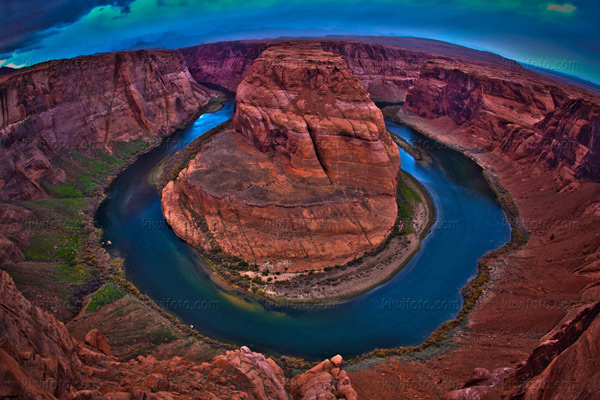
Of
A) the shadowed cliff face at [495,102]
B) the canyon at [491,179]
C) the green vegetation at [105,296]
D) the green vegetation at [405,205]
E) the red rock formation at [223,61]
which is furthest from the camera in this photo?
the red rock formation at [223,61]

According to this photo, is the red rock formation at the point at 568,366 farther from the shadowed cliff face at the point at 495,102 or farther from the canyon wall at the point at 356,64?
the canyon wall at the point at 356,64

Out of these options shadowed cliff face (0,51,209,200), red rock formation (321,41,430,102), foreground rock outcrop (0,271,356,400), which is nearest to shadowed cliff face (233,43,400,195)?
foreground rock outcrop (0,271,356,400)

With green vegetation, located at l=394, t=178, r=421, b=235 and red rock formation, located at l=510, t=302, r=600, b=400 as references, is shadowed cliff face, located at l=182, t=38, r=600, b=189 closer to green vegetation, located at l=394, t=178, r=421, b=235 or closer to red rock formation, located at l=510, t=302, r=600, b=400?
green vegetation, located at l=394, t=178, r=421, b=235

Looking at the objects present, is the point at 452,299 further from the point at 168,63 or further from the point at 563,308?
the point at 168,63

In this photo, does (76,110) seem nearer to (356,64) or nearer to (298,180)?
(298,180)

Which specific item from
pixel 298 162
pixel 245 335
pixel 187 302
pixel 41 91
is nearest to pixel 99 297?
pixel 187 302

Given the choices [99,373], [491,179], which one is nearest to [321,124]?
[99,373]

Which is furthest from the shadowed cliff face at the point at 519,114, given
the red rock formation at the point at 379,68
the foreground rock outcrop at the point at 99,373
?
the foreground rock outcrop at the point at 99,373
